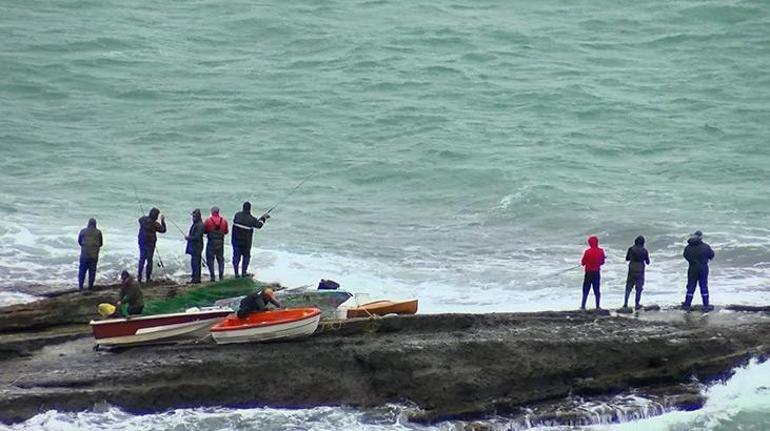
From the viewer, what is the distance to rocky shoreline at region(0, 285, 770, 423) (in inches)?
810

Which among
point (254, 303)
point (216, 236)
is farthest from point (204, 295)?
point (254, 303)

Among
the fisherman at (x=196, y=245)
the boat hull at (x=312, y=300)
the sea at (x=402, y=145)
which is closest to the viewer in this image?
the boat hull at (x=312, y=300)

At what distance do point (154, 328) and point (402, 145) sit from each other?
1820 centimetres

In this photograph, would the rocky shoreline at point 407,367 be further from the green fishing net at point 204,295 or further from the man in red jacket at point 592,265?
the man in red jacket at point 592,265

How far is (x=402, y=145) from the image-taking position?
39125 millimetres

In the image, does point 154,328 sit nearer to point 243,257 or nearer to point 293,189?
point 243,257

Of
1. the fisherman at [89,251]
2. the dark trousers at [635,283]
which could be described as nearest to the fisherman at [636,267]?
the dark trousers at [635,283]

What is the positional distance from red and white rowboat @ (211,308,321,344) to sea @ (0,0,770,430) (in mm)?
1380

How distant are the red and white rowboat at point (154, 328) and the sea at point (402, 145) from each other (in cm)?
167

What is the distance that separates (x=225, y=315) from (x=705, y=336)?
7.21 m

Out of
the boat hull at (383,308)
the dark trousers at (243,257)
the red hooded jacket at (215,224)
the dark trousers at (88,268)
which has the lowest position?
the boat hull at (383,308)

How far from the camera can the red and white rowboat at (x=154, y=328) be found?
21.5 meters

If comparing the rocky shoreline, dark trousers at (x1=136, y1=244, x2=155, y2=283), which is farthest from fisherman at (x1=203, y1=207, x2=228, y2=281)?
the rocky shoreline

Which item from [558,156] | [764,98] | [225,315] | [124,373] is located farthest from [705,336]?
[764,98]
